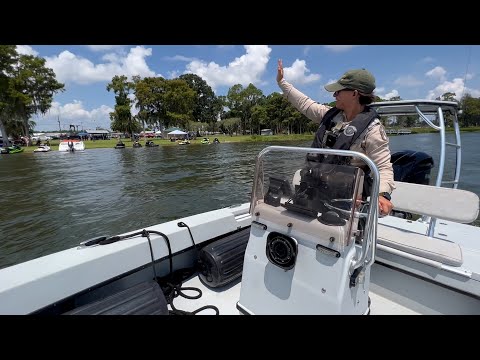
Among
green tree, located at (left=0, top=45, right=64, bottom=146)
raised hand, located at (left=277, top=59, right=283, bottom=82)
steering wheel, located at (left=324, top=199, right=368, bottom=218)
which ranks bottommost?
steering wheel, located at (left=324, top=199, right=368, bottom=218)

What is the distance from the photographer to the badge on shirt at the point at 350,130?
63.4 inches

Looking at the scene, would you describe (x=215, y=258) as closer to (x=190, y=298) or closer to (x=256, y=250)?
(x=190, y=298)

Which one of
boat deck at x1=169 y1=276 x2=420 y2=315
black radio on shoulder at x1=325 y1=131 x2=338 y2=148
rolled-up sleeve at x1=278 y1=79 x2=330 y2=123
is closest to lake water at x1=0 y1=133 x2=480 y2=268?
rolled-up sleeve at x1=278 y1=79 x2=330 y2=123

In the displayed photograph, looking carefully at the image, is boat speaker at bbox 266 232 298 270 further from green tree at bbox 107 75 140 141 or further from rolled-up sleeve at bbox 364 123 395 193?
green tree at bbox 107 75 140 141

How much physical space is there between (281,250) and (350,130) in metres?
0.84

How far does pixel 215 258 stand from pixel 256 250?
2.15 ft

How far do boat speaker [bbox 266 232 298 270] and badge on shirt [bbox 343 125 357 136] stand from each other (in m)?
0.74

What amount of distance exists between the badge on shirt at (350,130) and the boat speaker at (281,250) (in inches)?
29.0

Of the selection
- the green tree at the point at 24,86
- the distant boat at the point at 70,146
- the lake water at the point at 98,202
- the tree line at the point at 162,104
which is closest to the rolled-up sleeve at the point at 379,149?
the lake water at the point at 98,202

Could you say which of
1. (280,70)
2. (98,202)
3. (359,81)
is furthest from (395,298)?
(98,202)

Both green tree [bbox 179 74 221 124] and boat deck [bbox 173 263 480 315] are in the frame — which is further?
green tree [bbox 179 74 221 124]

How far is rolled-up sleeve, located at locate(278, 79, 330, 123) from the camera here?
2.14 meters
